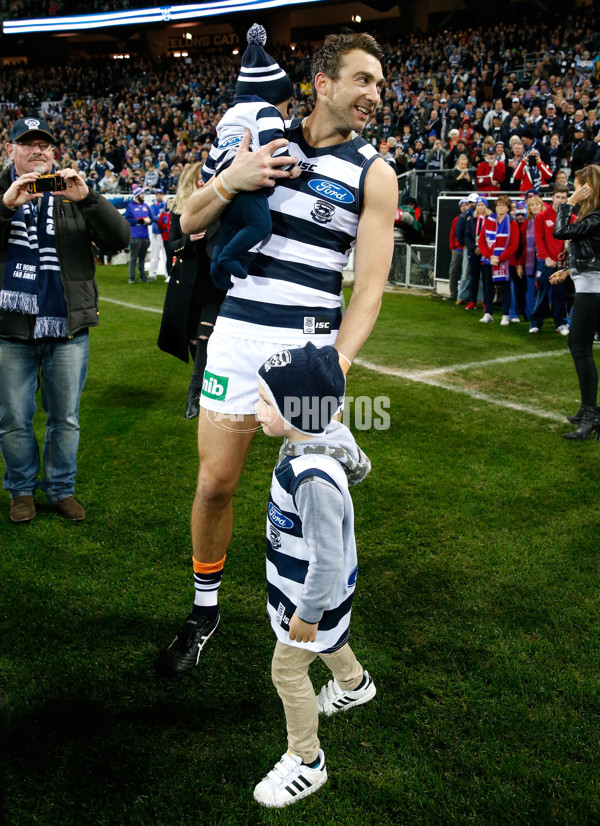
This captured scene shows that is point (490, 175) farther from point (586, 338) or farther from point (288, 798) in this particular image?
point (288, 798)

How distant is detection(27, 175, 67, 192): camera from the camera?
11.5 feet

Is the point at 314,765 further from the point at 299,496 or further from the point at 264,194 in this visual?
the point at 264,194

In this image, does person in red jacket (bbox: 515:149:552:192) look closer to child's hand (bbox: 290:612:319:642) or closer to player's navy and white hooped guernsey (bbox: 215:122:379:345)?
player's navy and white hooped guernsey (bbox: 215:122:379:345)

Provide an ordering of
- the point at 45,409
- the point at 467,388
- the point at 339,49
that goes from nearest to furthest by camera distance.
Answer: the point at 339,49
the point at 45,409
the point at 467,388

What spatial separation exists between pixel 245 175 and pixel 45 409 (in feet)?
Result: 8.01

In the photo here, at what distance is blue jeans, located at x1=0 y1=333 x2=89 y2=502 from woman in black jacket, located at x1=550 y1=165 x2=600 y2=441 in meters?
3.75

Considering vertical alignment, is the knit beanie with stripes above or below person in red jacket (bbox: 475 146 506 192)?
below

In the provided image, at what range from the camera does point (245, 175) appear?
2.26 metres

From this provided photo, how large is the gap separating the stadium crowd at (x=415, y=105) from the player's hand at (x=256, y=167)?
1185cm

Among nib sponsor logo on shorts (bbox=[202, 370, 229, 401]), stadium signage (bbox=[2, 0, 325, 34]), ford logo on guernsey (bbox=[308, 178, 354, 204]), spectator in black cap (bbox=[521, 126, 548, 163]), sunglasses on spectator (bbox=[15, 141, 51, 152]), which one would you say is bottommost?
nib sponsor logo on shorts (bbox=[202, 370, 229, 401])

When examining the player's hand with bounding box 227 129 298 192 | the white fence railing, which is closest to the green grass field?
the player's hand with bounding box 227 129 298 192

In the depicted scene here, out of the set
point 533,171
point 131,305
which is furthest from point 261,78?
point 533,171

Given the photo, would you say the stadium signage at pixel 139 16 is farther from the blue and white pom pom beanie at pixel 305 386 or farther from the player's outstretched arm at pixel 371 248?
the blue and white pom pom beanie at pixel 305 386

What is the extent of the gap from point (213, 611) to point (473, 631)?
1143 mm
